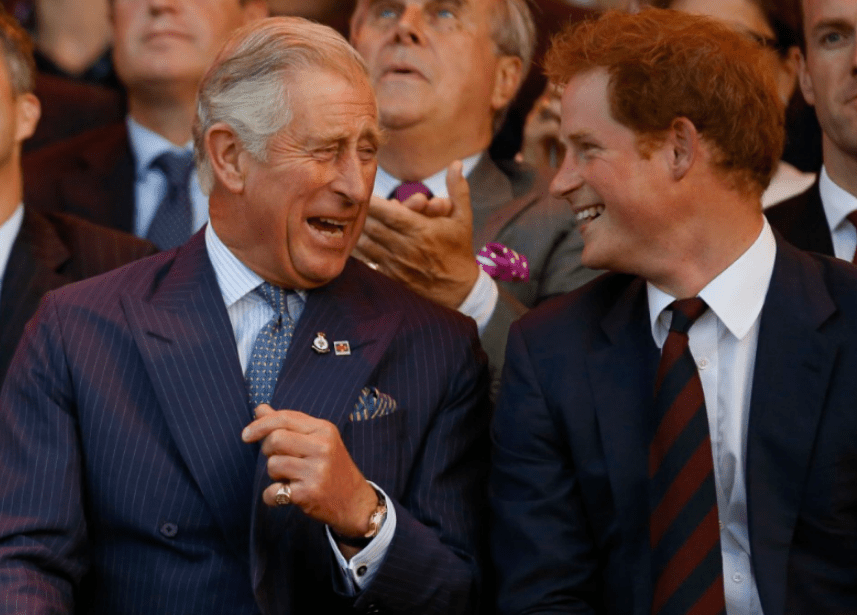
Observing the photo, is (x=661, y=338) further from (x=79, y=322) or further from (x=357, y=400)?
(x=79, y=322)

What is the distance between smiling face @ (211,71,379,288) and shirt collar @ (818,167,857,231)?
1046 millimetres

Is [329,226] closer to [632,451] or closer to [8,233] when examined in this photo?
[632,451]

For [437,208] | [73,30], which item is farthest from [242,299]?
[73,30]

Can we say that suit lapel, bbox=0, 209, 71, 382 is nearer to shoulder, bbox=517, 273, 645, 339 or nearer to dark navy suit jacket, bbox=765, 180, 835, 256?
shoulder, bbox=517, 273, 645, 339

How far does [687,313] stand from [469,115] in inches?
43.7

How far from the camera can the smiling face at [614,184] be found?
7.93ft

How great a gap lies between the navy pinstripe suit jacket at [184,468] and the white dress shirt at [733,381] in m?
0.45

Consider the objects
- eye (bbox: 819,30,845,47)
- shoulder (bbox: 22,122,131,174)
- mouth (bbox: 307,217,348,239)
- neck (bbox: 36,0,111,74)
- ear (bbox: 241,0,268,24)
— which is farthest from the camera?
neck (bbox: 36,0,111,74)

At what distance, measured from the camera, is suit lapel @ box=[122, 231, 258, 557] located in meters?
2.34

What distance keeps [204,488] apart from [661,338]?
2.80 ft

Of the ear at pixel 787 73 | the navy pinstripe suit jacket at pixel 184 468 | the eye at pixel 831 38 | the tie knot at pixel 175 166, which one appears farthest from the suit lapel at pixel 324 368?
the ear at pixel 787 73

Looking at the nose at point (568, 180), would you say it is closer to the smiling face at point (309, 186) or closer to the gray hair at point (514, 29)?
the smiling face at point (309, 186)

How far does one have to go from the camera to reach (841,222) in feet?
9.56

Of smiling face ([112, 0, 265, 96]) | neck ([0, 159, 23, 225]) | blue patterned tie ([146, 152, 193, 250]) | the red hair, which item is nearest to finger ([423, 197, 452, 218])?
the red hair
